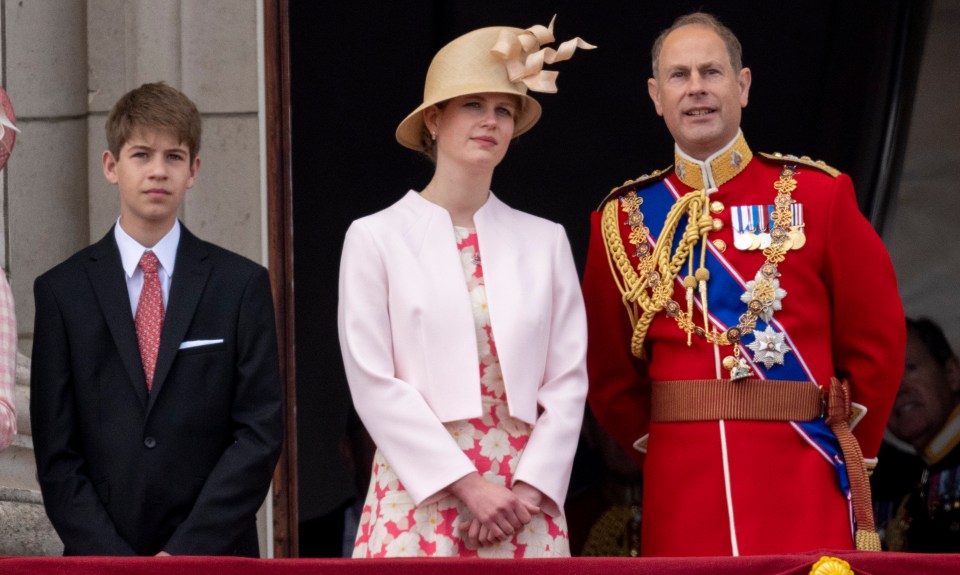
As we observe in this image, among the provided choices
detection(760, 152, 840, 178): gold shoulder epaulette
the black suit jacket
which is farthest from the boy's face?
detection(760, 152, 840, 178): gold shoulder epaulette

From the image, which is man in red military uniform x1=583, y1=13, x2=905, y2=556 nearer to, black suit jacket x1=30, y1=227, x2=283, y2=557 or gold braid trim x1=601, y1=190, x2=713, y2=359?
gold braid trim x1=601, y1=190, x2=713, y2=359

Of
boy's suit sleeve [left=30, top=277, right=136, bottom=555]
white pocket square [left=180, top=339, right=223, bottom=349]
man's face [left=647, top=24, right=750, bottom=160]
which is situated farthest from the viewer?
man's face [left=647, top=24, right=750, bottom=160]

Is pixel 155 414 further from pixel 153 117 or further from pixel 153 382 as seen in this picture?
pixel 153 117

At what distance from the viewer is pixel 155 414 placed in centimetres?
346

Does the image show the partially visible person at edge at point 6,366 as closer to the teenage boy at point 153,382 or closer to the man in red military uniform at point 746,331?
the teenage boy at point 153,382

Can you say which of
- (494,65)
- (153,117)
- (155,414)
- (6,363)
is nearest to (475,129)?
(494,65)

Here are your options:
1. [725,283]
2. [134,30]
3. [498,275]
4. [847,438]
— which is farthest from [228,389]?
[134,30]

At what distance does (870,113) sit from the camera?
4.95 m

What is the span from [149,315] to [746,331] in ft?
4.27

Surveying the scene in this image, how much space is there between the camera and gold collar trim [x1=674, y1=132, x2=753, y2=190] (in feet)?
12.3

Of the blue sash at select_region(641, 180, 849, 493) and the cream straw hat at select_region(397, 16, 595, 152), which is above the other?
the cream straw hat at select_region(397, 16, 595, 152)

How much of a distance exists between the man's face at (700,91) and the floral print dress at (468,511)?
638 millimetres

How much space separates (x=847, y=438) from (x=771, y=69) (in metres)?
1.73

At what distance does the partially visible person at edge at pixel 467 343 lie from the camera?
11.1 ft
